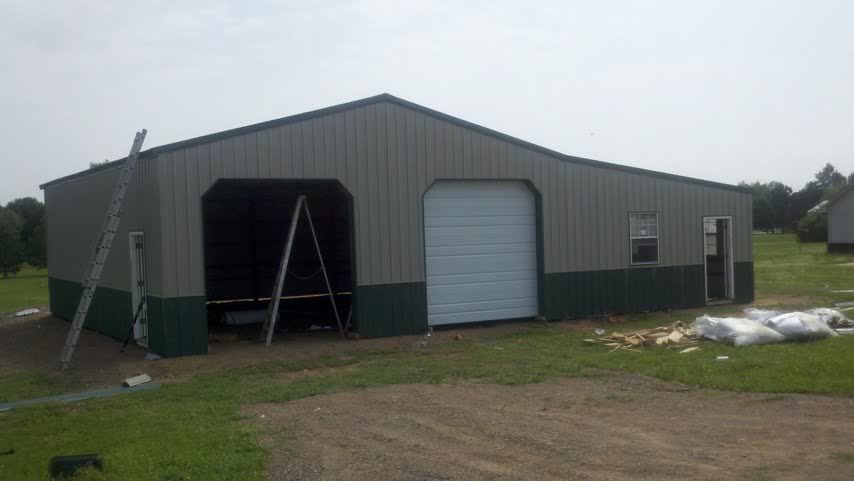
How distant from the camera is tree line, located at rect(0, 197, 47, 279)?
55969 millimetres

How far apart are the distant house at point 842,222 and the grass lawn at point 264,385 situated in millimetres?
35688

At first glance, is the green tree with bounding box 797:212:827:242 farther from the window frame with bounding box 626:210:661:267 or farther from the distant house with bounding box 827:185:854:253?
the window frame with bounding box 626:210:661:267

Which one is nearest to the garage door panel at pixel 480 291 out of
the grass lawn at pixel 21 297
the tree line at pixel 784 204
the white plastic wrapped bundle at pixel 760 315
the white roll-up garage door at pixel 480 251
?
the white roll-up garage door at pixel 480 251

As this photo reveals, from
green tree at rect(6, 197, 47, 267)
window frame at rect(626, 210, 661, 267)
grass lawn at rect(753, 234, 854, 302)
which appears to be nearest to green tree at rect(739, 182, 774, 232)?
grass lawn at rect(753, 234, 854, 302)

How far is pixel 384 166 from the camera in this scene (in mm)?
16141

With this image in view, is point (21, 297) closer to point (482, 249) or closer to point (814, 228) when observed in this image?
point (482, 249)

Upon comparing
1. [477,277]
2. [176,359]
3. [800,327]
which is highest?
[477,277]

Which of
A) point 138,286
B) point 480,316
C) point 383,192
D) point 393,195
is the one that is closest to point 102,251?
point 138,286

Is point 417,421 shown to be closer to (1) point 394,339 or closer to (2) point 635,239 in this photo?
(1) point 394,339

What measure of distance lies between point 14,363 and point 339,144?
7068mm

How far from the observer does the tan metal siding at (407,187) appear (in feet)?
46.7

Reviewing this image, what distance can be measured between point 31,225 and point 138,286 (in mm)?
53756

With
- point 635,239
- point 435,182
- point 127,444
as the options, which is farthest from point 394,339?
point 127,444

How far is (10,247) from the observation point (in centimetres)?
5612
